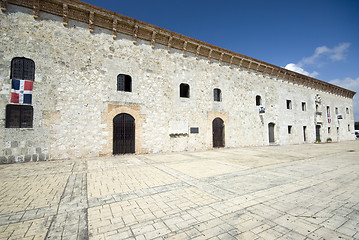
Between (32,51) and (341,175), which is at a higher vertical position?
(32,51)

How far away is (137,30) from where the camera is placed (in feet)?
34.7

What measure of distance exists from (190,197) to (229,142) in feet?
36.9

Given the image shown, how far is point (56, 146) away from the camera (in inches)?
329

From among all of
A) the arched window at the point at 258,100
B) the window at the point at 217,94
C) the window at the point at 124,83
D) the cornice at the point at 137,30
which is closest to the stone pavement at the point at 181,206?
the window at the point at 124,83

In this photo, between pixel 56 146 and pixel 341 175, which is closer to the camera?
pixel 341 175

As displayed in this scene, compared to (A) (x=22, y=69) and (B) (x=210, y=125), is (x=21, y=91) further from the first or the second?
(B) (x=210, y=125)

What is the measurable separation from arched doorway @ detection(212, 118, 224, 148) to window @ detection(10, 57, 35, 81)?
38.6 ft

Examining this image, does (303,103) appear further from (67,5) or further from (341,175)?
(67,5)

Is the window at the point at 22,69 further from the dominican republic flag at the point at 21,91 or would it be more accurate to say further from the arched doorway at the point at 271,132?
the arched doorway at the point at 271,132

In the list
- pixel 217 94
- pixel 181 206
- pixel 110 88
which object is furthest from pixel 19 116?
pixel 217 94

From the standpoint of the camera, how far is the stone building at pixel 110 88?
313 inches

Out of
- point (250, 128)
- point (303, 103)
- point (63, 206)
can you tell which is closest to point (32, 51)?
point (63, 206)

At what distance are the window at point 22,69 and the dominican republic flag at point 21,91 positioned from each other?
0.97 ft

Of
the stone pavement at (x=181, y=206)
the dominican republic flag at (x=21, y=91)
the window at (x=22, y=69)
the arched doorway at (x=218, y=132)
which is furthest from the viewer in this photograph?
the arched doorway at (x=218, y=132)
